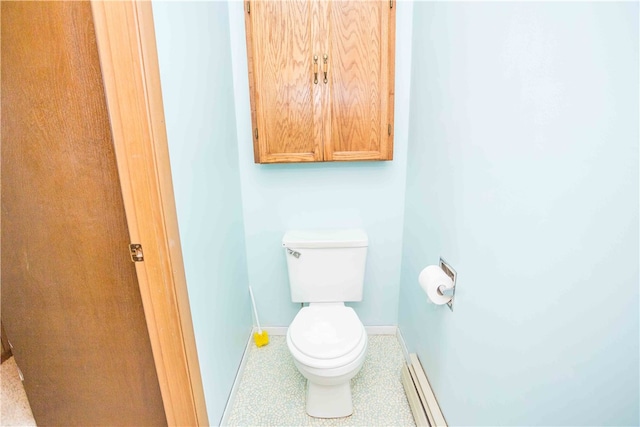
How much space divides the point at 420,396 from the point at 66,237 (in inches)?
59.0

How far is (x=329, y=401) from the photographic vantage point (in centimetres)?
131

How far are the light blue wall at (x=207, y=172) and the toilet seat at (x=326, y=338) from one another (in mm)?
354

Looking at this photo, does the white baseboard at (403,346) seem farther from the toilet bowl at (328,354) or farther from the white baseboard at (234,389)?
the white baseboard at (234,389)

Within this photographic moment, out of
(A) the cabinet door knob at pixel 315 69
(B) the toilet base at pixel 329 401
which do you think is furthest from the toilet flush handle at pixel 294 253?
(A) the cabinet door knob at pixel 315 69

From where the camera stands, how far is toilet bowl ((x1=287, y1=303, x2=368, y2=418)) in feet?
3.85

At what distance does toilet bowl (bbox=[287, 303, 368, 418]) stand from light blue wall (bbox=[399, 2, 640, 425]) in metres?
0.40

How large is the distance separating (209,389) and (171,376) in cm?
27

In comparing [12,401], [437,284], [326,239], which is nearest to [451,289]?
[437,284]

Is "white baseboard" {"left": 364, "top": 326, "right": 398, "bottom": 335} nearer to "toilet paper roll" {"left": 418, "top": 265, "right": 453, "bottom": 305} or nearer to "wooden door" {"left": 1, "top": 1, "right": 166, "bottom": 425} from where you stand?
"toilet paper roll" {"left": 418, "top": 265, "right": 453, "bottom": 305}

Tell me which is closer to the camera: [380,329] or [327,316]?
[327,316]

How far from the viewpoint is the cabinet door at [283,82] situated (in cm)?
134

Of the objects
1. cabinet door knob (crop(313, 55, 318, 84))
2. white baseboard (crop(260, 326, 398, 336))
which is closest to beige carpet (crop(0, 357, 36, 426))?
white baseboard (crop(260, 326, 398, 336))

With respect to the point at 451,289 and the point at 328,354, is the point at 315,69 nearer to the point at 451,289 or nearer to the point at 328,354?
the point at 451,289

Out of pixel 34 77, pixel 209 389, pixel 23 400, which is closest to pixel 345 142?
pixel 34 77
